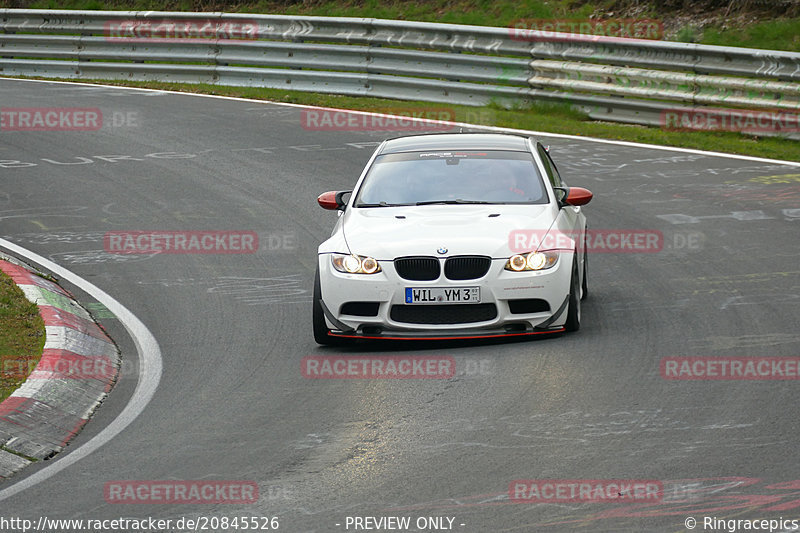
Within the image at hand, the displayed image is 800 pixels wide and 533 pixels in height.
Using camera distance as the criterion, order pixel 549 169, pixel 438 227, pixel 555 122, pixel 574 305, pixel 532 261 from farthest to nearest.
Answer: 1. pixel 555 122
2. pixel 549 169
3. pixel 438 227
4. pixel 574 305
5. pixel 532 261

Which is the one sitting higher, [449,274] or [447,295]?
[449,274]

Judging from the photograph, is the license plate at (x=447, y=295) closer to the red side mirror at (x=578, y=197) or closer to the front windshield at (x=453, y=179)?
the front windshield at (x=453, y=179)

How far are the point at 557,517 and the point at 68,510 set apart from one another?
7.94 ft

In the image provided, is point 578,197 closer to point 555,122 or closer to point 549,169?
point 549,169

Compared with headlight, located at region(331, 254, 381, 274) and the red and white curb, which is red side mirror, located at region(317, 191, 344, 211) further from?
the red and white curb

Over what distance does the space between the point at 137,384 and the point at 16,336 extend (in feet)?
4.33

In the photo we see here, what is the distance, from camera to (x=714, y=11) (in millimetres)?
22828

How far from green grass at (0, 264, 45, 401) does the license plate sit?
9.10 ft

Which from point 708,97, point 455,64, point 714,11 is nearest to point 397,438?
point 708,97

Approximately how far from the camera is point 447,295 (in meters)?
9.10

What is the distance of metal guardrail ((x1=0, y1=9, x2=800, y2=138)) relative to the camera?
695 inches

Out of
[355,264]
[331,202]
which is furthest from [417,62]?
[355,264]

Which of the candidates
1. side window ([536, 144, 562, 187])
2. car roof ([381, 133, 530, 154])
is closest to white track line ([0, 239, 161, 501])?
car roof ([381, 133, 530, 154])

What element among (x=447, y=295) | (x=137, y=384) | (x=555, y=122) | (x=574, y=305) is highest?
(x=555, y=122)
